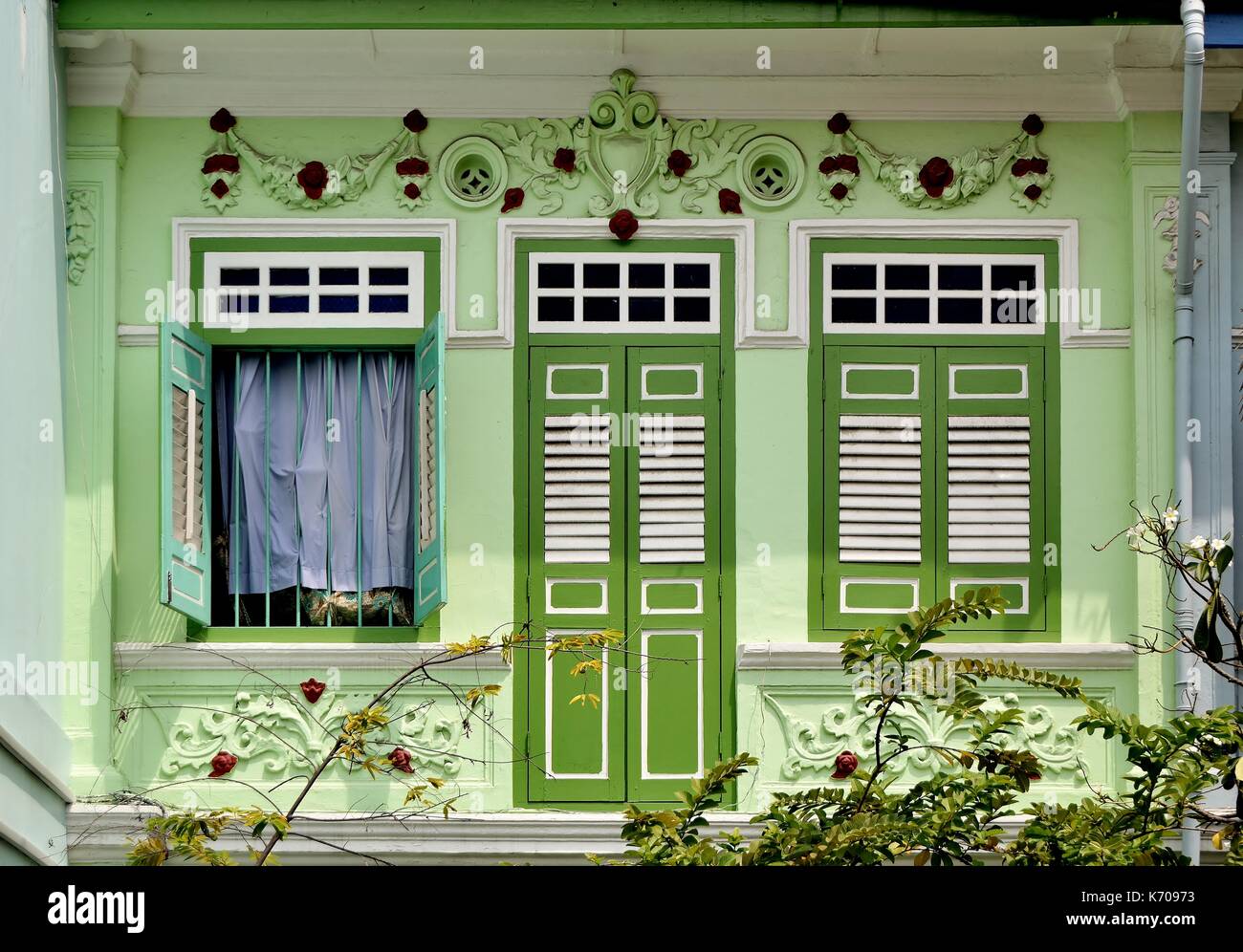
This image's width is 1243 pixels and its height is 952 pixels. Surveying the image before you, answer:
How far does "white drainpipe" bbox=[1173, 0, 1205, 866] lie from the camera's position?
7738 mm

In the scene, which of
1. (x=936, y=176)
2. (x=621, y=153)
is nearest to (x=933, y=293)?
(x=936, y=176)

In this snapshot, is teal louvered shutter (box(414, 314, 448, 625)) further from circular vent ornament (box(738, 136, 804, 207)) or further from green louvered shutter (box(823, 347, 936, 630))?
green louvered shutter (box(823, 347, 936, 630))

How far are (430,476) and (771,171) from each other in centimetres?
236

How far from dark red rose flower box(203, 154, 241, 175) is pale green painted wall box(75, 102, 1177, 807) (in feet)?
0.29

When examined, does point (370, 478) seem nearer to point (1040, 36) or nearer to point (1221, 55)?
point (1040, 36)

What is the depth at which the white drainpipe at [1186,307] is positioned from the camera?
7.74 metres

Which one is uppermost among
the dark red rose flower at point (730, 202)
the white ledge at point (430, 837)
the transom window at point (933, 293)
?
the dark red rose flower at point (730, 202)

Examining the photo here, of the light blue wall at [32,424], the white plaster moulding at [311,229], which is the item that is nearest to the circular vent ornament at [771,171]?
the white plaster moulding at [311,229]

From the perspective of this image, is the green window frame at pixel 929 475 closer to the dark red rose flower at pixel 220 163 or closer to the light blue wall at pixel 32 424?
the dark red rose flower at pixel 220 163

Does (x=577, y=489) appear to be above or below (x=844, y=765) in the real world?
above

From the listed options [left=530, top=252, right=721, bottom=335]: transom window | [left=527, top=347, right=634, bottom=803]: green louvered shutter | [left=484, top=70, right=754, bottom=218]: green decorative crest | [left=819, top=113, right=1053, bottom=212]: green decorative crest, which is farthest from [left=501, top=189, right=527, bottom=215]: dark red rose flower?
[left=819, top=113, right=1053, bottom=212]: green decorative crest

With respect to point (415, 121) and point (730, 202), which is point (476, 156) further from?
point (730, 202)

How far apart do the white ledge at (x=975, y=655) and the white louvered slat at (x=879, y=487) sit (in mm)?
497

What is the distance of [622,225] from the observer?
8.45 m
